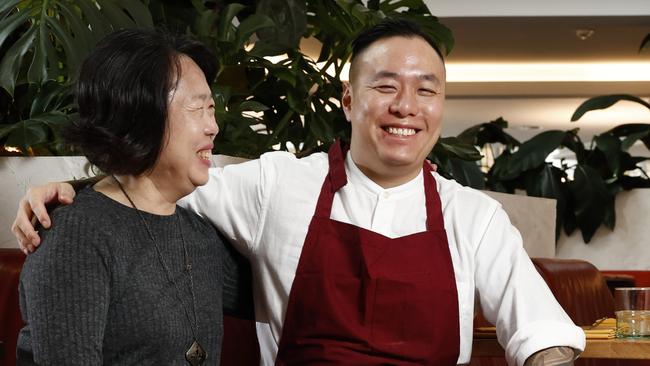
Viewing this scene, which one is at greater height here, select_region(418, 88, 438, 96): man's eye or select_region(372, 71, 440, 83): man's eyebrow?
select_region(372, 71, 440, 83): man's eyebrow

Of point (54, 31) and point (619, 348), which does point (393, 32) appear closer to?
point (619, 348)

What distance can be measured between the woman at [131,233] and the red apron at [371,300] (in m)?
0.23

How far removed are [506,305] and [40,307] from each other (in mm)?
889

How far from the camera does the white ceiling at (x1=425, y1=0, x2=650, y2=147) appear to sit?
6.80m

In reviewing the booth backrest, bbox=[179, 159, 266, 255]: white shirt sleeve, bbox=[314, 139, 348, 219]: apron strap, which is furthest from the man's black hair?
the booth backrest

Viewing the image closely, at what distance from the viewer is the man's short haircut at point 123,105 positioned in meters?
1.69

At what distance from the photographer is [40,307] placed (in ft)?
5.15

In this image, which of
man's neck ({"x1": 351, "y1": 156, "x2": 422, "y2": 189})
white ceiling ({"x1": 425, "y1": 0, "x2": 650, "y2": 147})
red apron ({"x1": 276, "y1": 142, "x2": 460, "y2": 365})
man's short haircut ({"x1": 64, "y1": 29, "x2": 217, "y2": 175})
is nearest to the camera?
man's short haircut ({"x1": 64, "y1": 29, "x2": 217, "y2": 175})

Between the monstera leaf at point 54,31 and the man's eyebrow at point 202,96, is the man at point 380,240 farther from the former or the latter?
the monstera leaf at point 54,31

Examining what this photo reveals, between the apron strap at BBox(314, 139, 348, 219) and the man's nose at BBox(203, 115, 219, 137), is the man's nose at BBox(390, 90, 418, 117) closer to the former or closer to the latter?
the apron strap at BBox(314, 139, 348, 219)

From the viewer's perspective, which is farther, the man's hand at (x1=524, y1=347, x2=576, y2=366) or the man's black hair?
the man's black hair

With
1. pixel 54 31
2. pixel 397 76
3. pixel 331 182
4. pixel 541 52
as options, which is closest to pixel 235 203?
pixel 331 182

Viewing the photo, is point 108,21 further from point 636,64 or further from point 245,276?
point 636,64

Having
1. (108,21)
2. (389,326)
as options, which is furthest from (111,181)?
(108,21)
